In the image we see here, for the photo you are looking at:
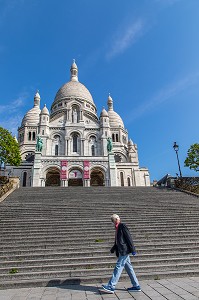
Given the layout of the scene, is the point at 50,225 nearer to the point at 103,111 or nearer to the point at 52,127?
the point at 52,127

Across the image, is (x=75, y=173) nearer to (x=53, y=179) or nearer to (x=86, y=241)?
(x=53, y=179)

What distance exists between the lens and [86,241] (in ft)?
25.1

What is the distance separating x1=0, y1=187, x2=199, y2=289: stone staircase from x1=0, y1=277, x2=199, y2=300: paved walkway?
323mm

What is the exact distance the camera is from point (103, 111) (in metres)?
41.1

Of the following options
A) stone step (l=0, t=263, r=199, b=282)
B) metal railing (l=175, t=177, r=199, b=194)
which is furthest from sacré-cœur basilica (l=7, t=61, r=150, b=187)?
stone step (l=0, t=263, r=199, b=282)

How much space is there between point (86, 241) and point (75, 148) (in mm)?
30078

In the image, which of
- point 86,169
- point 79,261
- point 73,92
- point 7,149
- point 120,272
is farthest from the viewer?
point 73,92

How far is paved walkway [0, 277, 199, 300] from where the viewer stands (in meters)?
4.32

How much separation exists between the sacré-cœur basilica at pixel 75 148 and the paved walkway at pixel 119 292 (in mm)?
24961

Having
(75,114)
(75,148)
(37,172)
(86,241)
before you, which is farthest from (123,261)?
(75,114)

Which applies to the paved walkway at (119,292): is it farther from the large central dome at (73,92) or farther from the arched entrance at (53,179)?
the large central dome at (73,92)

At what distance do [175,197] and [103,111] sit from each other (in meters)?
27.7

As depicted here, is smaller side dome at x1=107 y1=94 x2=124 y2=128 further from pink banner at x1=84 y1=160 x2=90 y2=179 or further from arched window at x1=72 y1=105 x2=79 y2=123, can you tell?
pink banner at x1=84 y1=160 x2=90 y2=179

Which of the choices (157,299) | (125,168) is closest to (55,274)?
(157,299)
